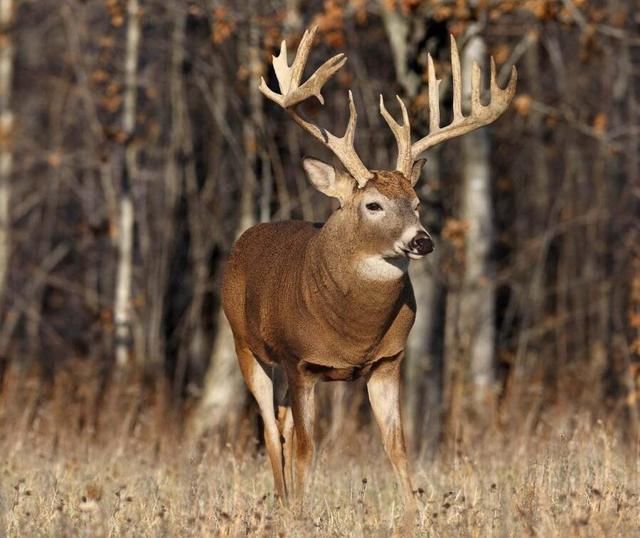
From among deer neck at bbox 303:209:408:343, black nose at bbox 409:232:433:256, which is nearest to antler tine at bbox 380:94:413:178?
deer neck at bbox 303:209:408:343

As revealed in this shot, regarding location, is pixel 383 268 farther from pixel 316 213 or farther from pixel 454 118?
pixel 316 213

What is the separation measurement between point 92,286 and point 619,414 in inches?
362

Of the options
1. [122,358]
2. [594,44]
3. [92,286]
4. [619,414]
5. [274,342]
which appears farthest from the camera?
[92,286]

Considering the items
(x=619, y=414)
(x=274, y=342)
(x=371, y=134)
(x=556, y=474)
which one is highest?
(x=371, y=134)

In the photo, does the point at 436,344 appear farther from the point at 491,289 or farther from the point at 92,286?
the point at 92,286

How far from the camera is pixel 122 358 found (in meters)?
15.1

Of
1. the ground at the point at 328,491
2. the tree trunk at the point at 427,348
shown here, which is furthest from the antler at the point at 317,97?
the tree trunk at the point at 427,348

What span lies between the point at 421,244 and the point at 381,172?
0.75 metres

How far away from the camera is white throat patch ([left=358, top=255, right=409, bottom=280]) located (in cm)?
725

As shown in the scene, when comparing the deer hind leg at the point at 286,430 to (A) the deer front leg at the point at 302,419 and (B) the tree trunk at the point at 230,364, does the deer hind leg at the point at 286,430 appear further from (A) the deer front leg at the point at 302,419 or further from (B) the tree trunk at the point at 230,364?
(B) the tree trunk at the point at 230,364

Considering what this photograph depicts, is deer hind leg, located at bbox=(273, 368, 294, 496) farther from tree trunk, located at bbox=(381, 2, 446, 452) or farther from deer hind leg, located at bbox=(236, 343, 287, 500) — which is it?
tree trunk, located at bbox=(381, 2, 446, 452)

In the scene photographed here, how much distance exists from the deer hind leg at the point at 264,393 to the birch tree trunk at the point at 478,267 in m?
4.58

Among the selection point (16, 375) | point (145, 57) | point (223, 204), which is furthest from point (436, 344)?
point (145, 57)

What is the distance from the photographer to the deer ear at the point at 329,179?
25.0ft
